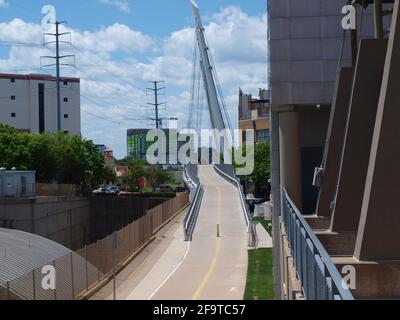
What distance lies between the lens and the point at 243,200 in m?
56.4

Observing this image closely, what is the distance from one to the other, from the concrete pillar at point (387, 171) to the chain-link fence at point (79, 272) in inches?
401

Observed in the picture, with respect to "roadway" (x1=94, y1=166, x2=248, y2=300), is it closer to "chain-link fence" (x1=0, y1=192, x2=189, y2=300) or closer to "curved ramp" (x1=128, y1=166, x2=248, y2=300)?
"curved ramp" (x1=128, y1=166, x2=248, y2=300)

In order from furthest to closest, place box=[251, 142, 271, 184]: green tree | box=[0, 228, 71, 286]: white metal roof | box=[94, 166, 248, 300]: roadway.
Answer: box=[251, 142, 271, 184]: green tree < box=[94, 166, 248, 300]: roadway < box=[0, 228, 71, 286]: white metal roof

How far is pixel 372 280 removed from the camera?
8.80 m

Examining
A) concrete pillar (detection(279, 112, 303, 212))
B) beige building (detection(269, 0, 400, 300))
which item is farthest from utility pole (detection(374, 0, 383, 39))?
concrete pillar (detection(279, 112, 303, 212))

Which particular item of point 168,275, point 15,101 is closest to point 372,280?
point 168,275

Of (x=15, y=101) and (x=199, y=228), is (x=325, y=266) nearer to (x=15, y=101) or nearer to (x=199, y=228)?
(x=199, y=228)

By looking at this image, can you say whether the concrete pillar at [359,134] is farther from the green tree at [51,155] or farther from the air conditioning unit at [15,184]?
the green tree at [51,155]

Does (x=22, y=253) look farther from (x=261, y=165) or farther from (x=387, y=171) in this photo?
(x=261, y=165)

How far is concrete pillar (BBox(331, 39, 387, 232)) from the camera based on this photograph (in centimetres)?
1094

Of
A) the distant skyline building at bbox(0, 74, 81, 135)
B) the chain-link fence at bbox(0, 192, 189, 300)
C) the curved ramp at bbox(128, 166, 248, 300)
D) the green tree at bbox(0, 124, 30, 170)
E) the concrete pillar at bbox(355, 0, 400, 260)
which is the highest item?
the distant skyline building at bbox(0, 74, 81, 135)

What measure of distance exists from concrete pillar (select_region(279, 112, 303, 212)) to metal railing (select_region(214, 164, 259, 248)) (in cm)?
1806

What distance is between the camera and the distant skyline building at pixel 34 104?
420ft
